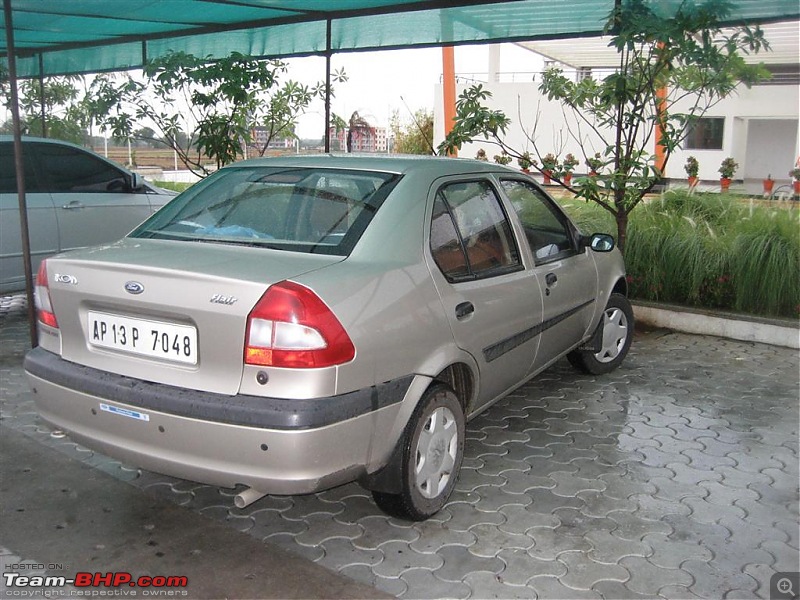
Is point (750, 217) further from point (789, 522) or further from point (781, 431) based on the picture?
point (789, 522)

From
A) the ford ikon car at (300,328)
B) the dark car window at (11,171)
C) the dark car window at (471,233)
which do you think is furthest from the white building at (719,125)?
the ford ikon car at (300,328)

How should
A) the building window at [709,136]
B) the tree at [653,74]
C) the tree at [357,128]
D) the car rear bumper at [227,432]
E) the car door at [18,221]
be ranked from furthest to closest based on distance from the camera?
the building window at [709,136] < the tree at [357,128] < the car door at [18,221] < the tree at [653,74] < the car rear bumper at [227,432]

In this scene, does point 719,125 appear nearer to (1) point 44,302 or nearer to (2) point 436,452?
(2) point 436,452

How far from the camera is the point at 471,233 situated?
3783mm

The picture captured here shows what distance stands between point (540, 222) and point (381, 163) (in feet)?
4.23

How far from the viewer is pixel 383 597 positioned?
2.84 meters

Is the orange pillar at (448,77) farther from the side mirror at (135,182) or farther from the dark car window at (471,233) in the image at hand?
the dark car window at (471,233)

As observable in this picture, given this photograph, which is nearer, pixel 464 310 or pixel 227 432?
pixel 227 432

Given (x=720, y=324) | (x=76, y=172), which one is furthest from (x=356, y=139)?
(x=720, y=324)

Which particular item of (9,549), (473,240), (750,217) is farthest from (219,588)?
(750,217)

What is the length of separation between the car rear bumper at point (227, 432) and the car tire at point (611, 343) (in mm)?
2806

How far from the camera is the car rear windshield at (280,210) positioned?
3285 millimetres

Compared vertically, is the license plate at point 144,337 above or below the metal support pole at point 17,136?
below

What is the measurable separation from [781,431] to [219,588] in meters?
3.55
